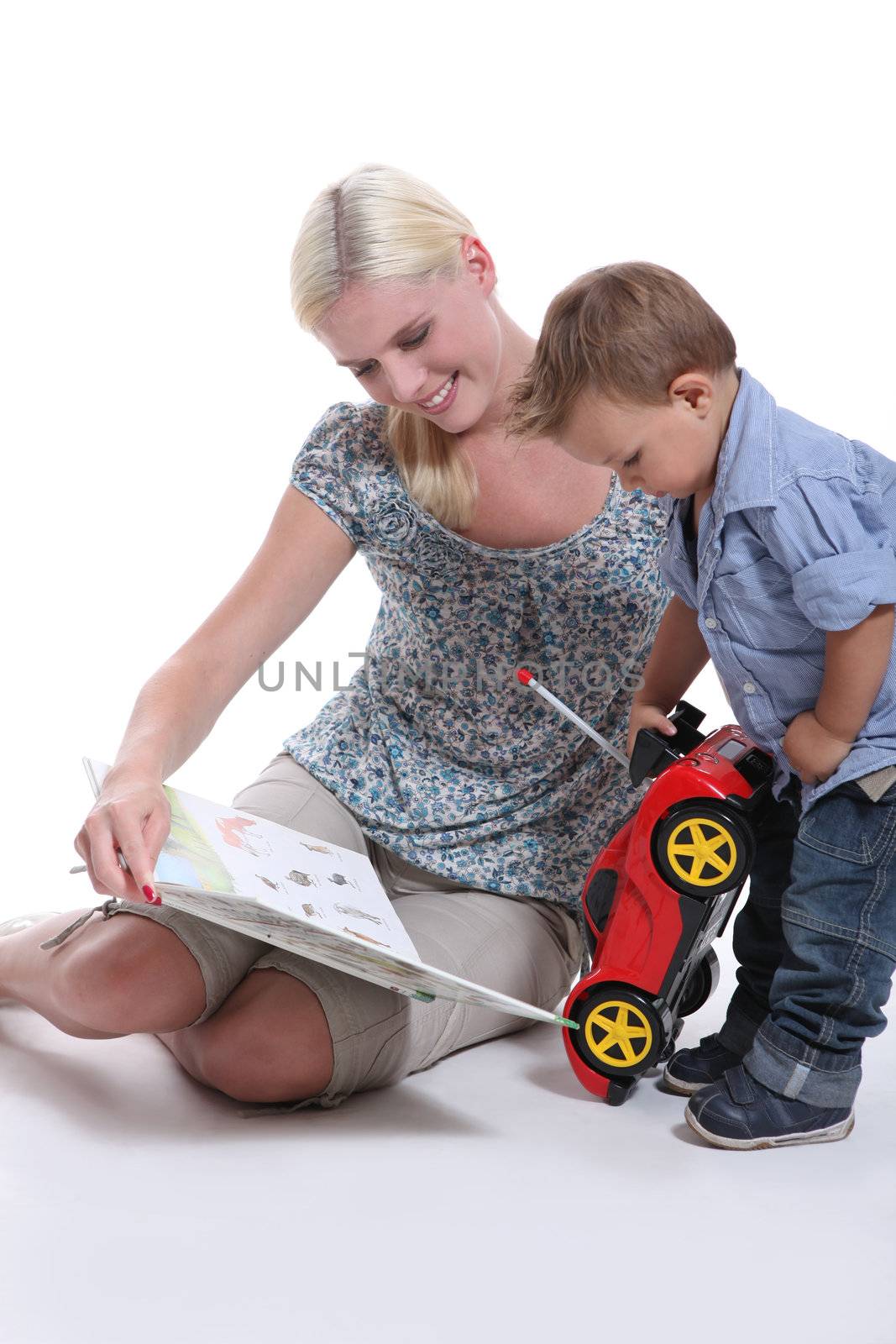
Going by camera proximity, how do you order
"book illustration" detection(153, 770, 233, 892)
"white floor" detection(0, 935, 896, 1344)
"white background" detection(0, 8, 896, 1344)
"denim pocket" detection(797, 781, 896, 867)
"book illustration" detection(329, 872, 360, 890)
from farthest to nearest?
"white background" detection(0, 8, 896, 1344), "book illustration" detection(329, 872, 360, 890), "denim pocket" detection(797, 781, 896, 867), "book illustration" detection(153, 770, 233, 892), "white floor" detection(0, 935, 896, 1344)

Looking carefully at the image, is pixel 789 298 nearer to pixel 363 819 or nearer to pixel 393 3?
pixel 393 3

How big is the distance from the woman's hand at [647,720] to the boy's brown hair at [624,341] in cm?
36

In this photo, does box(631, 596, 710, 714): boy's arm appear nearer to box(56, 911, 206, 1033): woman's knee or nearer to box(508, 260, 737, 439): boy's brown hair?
box(508, 260, 737, 439): boy's brown hair

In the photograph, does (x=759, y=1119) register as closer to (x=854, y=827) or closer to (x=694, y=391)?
(x=854, y=827)

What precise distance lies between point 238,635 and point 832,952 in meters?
0.70

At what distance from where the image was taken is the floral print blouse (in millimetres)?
1603

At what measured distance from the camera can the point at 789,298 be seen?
117 inches

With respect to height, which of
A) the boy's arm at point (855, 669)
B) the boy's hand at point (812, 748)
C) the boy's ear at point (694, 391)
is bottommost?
Answer: the boy's hand at point (812, 748)

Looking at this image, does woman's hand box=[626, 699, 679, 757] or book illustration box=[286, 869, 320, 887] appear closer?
book illustration box=[286, 869, 320, 887]

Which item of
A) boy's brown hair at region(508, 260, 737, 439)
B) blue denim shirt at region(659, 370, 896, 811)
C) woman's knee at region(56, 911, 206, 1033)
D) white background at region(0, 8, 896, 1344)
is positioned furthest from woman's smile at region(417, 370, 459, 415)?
white background at region(0, 8, 896, 1344)

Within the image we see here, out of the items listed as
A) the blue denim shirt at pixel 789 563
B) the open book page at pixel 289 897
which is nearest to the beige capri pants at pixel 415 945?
the open book page at pixel 289 897

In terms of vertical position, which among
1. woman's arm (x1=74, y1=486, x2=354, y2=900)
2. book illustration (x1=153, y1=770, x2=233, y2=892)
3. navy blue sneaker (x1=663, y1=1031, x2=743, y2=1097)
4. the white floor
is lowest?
the white floor

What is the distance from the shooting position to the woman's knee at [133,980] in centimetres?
139

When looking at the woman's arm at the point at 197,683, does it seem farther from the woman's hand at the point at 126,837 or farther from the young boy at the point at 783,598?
the young boy at the point at 783,598
